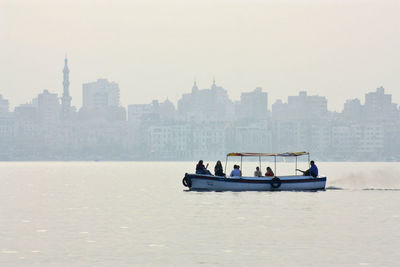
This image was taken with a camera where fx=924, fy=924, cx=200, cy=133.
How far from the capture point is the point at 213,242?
38312 millimetres

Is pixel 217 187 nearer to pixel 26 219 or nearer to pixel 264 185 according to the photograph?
pixel 264 185

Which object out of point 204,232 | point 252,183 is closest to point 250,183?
point 252,183

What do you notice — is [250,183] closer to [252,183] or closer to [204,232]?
[252,183]

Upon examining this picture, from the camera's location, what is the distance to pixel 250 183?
234 ft

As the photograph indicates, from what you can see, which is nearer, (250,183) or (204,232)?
(204,232)

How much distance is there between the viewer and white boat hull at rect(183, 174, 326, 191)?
232ft

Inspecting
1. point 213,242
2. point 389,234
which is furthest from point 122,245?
point 389,234

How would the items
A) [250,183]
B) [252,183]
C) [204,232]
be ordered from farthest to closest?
[252,183] < [250,183] < [204,232]

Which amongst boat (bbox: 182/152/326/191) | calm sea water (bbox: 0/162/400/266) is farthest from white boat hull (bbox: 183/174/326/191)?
calm sea water (bbox: 0/162/400/266)

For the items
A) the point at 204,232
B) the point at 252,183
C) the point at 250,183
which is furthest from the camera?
the point at 252,183

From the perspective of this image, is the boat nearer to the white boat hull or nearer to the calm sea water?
the white boat hull

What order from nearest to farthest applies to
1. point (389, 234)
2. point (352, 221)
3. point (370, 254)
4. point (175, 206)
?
1. point (370, 254)
2. point (389, 234)
3. point (352, 221)
4. point (175, 206)

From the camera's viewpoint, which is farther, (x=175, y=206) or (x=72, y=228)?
(x=175, y=206)

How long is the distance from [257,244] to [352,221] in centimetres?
1265
